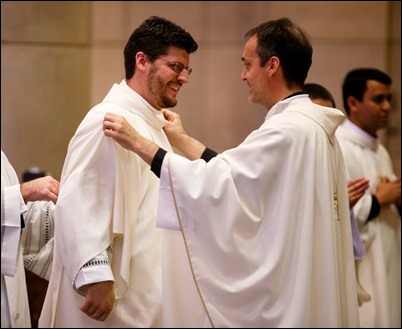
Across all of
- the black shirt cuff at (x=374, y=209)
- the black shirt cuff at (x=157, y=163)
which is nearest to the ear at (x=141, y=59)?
the black shirt cuff at (x=157, y=163)

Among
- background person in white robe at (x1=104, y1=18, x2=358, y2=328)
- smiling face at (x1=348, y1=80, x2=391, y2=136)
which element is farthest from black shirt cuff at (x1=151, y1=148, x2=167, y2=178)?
smiling face at (x1=348, y1=80, x2=391, y2=136)

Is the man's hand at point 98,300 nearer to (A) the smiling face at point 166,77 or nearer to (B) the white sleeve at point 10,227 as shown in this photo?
(B) the white sleeve at point 10,227

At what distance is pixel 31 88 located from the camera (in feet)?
25.8

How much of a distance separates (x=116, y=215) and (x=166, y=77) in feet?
2.23

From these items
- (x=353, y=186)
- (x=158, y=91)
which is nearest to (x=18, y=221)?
(x=158, y=91)

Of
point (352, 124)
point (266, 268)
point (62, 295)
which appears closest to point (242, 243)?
point (266, 268)

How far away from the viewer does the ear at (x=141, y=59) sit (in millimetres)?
4508

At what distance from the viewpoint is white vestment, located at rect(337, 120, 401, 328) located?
6539 mm

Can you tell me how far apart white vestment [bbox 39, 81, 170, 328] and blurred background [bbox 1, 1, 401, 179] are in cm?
343

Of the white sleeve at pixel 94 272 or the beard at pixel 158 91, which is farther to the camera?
the beard at pixel 158 91

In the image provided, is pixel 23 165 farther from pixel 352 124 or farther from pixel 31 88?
pixel 352 124

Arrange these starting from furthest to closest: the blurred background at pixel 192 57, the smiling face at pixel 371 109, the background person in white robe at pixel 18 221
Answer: the blurred background at pixel 192 57 → the smiling face at pixel 371 109 → the background person in white robe at pixel 18 221

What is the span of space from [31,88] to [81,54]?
0.49 m

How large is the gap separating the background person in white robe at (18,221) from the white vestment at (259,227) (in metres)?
0.59
